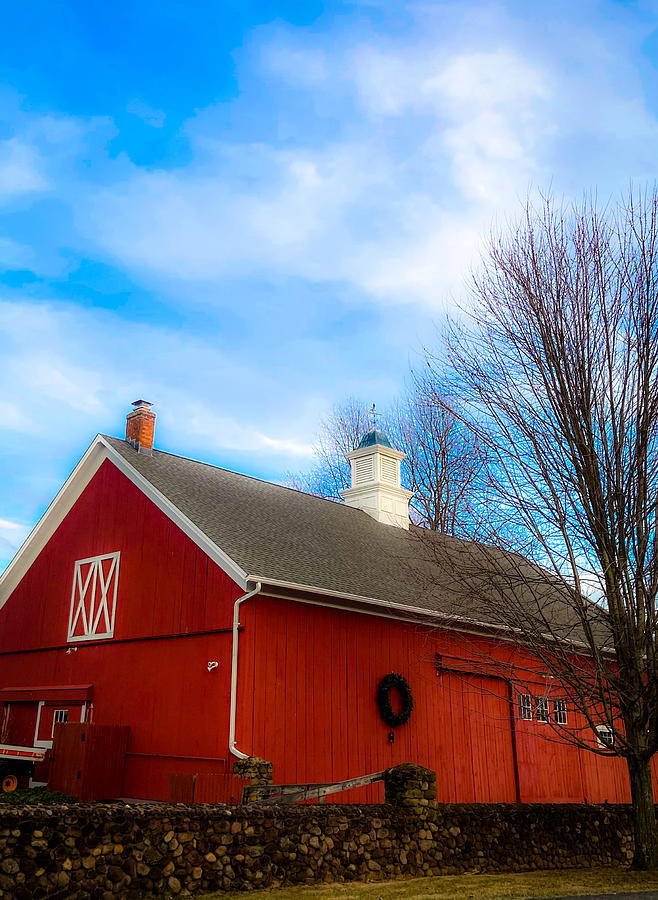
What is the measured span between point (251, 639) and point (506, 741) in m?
6.65

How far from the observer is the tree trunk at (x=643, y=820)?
10852 millimetres

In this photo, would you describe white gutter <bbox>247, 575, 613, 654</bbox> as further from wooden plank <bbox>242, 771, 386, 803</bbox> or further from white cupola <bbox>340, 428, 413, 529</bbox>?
white cupola <bbox>340, 428, 413, 529</bbox>

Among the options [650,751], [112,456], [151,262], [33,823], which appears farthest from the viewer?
[112,456]

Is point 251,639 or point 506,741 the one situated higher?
point 251,639

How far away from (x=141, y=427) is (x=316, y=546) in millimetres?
4433

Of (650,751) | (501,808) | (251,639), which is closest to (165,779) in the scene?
(251,639)

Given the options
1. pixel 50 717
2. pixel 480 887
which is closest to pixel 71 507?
pixel 50 717

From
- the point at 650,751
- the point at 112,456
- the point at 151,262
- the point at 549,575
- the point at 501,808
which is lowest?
the point at 501,808

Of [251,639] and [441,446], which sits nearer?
[251,639]

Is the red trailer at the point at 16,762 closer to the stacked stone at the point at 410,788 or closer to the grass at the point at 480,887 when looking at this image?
the stacked stone at the point at 410,788

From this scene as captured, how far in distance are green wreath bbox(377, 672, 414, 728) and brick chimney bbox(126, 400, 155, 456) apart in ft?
21.5

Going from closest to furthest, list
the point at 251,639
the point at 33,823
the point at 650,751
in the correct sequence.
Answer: the point at 33,823 < the point at 650,751 < the point at 251,639

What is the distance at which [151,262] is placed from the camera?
14.1m

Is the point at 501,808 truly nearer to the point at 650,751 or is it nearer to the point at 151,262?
the point at 650,751
